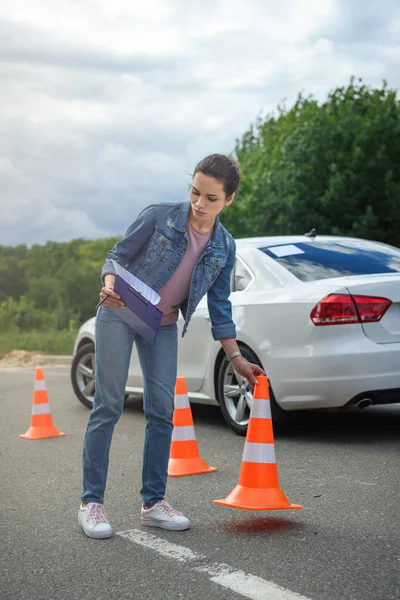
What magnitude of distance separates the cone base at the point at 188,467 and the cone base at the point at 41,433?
2063mm

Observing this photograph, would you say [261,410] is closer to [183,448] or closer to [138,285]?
[138,285]

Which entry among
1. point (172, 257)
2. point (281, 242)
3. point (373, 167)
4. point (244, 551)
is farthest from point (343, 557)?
point (373, 167)

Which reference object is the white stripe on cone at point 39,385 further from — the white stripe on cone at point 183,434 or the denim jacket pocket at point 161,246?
the denim jacket pocket at point 161,246

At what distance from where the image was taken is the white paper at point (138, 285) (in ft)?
15.1

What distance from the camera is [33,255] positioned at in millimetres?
73312

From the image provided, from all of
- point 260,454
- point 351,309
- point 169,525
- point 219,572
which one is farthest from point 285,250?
point 219,572

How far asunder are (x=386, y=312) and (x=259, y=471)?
7.33 ft

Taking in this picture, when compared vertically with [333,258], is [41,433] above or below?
below

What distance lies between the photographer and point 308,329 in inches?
279

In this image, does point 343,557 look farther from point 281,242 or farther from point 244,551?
point 281,242

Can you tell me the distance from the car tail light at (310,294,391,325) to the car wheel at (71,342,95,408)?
130 inches

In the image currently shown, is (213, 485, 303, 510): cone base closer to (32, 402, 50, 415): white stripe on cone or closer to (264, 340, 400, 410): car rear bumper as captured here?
(264, 340, 400, 410): car rear bumper

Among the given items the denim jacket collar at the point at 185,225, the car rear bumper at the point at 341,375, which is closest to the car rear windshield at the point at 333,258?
the car rear bumper at the point at 341,375

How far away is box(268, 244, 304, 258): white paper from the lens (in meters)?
7.91
